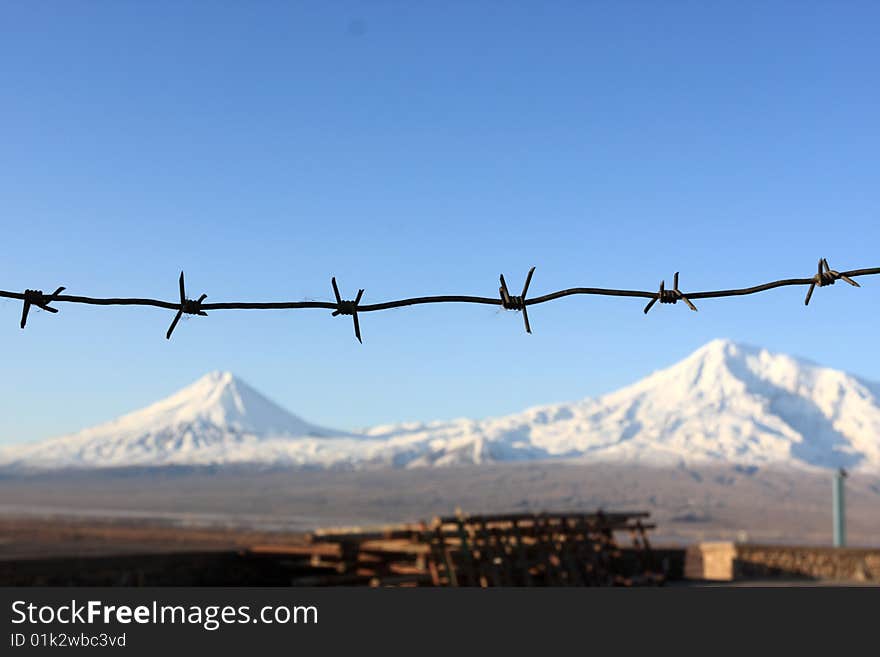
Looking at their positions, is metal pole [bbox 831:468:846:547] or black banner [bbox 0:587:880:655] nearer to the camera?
black banner [bbox 0:587:880:655]

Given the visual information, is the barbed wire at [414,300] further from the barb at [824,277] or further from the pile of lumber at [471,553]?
the pile of lumber at [471,553]

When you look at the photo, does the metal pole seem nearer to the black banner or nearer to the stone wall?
the stone wall

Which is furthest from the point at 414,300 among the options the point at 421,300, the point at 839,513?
the point at 839,513

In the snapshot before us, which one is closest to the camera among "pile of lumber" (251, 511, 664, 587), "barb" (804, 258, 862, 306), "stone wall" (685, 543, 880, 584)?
"barb" (804, 258, 862, 306)

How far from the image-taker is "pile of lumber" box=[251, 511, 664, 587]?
1398cm

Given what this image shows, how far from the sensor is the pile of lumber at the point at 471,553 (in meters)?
14.0

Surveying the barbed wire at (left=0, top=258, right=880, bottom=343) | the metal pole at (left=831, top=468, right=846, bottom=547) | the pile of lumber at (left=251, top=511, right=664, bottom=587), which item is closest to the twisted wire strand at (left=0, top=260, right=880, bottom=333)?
the barbed wire at (left=0, top=258, right=880, bottom=343)

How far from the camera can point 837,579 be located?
20.8m

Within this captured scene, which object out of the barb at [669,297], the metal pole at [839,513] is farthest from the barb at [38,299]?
the metal pole at [839,513]

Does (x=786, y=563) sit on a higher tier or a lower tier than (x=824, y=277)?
lower

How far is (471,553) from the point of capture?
14.1 meters

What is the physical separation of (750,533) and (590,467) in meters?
75.3

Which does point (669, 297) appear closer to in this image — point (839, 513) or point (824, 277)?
point (824, 277)

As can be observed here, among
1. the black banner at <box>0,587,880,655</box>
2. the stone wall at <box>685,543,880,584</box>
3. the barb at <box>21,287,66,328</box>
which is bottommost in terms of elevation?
the stone wall at <box>685,543,880,584</box>
